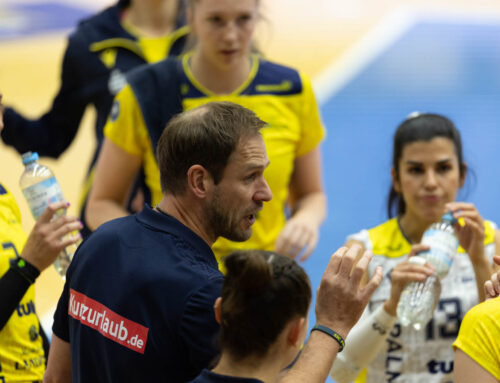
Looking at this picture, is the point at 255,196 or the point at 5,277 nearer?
the point at 255,196

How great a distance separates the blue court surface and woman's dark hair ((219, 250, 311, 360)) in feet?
13.9

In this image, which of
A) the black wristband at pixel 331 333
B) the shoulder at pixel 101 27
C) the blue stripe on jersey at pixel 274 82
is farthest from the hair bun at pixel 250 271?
the shoulder at pixel 101 27

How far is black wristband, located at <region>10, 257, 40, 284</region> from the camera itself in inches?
109

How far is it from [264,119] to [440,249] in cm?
90

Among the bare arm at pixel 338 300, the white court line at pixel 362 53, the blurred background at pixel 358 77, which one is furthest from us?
the white court line at pixel 362 53

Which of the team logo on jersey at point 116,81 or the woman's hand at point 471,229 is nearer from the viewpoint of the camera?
the woman's hand at point 471,229

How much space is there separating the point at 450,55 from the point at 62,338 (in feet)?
28.1

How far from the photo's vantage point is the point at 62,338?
2.49 m

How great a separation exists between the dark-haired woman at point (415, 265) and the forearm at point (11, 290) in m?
1.11

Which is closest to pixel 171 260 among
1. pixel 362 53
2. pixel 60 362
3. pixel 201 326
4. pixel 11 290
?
pixel 201 326

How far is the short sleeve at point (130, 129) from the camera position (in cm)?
348

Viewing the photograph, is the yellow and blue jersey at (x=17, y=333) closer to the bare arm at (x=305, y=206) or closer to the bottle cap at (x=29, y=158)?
the bottle cap at (x=29, y=158)

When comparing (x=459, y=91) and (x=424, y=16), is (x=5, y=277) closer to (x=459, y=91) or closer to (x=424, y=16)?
(x=459, y=91)

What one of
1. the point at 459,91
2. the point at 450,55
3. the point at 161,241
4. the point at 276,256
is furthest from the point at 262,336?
the point at 450,55
